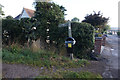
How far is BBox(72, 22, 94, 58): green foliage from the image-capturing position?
5438 mm

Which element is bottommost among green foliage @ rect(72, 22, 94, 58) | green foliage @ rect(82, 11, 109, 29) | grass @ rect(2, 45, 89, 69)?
grass @ rect(2, 45, 89, 69)

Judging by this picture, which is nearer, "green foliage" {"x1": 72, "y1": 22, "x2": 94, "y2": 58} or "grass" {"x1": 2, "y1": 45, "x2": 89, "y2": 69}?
"grass" {"x1": 2, "y1": 45, "x2": 89, "y2": 69}

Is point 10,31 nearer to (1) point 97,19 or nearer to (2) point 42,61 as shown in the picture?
(2) point 42,61

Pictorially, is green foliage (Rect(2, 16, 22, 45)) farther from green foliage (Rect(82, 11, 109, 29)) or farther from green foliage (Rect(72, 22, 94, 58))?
green foliage (Rect(82, 11, 109, 29))

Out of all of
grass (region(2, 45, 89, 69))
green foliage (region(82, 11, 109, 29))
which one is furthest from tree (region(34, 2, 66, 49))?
green foliage (region(82, 11, 109, 29))

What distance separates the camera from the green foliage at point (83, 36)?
214 inches

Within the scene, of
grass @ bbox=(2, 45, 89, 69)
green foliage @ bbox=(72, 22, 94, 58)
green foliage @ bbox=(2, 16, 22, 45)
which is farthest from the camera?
green foliage @ bbox=(2, 16, 22, 45)

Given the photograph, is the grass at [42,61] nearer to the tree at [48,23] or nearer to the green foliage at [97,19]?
the tree at [48,23]

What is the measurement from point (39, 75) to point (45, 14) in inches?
161

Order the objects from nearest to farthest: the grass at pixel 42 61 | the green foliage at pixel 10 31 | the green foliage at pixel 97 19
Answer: the grass at pixel 42 61 → the green foliage at pixel 10 31 → the green foliage at pixel 97 19

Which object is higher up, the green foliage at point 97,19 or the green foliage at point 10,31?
the green foliage at point 97,19

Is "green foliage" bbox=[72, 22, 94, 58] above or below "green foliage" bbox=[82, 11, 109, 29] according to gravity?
below

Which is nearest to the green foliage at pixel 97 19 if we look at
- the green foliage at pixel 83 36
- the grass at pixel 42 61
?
the green foliage at pixel 83 36

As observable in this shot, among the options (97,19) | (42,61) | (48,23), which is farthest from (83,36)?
(97,19)
